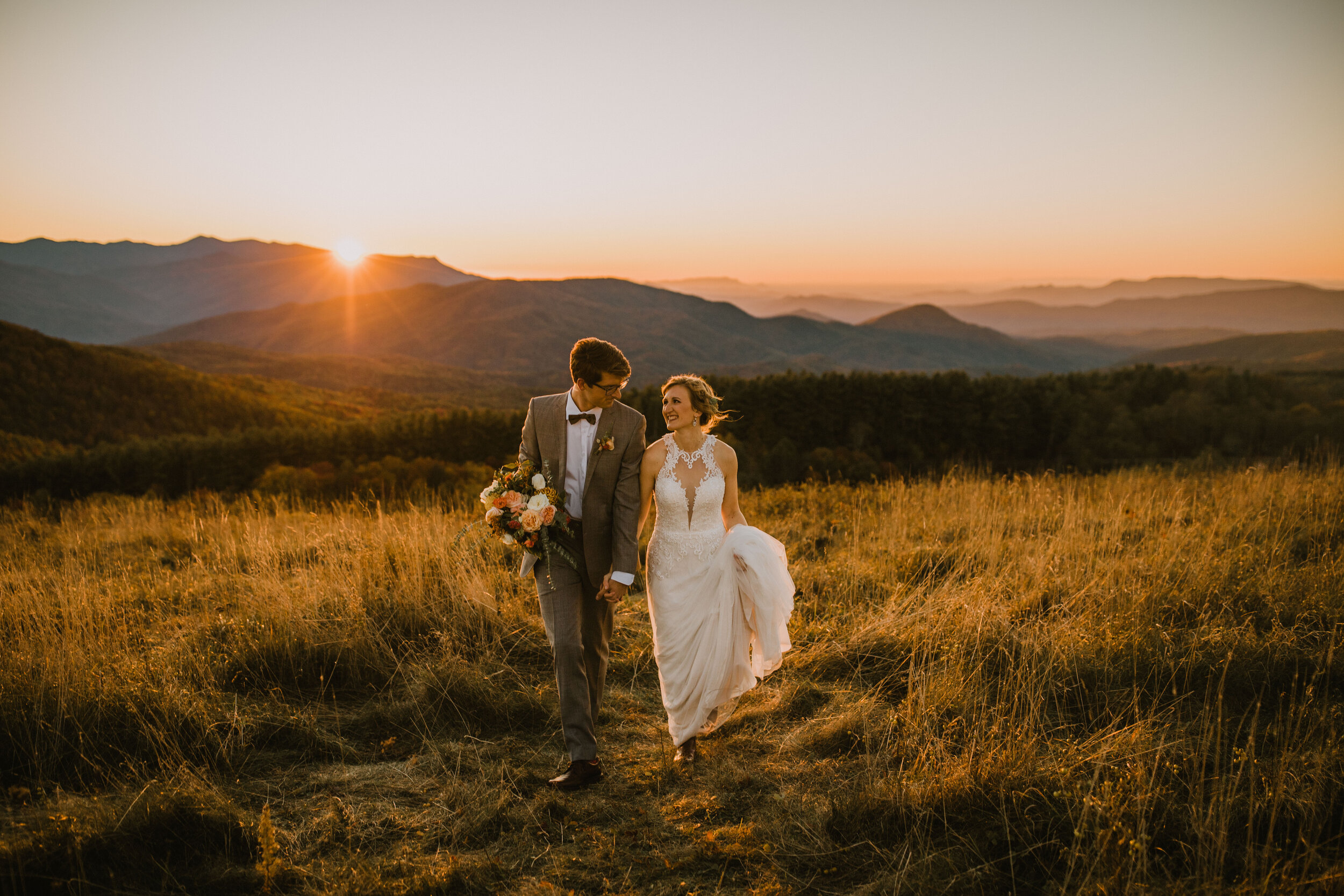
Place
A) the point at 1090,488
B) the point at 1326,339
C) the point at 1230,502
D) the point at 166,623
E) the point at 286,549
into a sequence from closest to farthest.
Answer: the point at 166,623
the point at 286,549
the point at 1230,502
the point at 1090,488
the point at 1326,339

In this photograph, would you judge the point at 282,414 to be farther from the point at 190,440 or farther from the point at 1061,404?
the point at 1061,404

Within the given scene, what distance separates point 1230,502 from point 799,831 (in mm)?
7336

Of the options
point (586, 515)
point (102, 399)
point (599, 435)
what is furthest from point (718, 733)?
point (102, 399)

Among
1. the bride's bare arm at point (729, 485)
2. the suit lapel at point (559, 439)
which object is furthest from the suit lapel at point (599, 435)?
the bride's bare arm at point (729, 485)

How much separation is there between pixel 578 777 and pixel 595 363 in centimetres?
232

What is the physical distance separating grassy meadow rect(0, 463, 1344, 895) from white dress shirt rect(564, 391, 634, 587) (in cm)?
168

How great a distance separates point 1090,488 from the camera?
9547 mm

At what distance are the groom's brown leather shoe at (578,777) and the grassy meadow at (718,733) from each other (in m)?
0.07

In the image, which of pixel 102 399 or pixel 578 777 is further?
pixel 102 399

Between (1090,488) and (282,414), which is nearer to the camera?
(1090,488)

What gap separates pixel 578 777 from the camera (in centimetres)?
373

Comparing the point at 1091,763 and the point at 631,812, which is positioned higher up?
the point at 1091,763

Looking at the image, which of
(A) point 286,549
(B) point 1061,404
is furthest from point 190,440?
(B) point 1061,404

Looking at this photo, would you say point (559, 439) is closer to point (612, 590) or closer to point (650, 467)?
point (650, 467)
